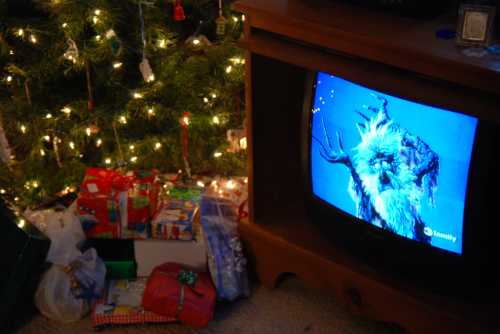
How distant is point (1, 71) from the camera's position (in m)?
2.32

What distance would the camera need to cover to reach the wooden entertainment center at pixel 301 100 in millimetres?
1454

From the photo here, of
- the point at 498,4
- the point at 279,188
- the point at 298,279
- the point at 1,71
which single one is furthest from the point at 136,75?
the point at 498,4

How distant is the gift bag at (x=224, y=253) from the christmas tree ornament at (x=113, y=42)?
559 millimetres

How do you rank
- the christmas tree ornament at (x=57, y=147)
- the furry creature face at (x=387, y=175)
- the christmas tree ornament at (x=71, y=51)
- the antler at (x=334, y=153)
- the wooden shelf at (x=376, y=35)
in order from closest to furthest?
1. the wooden shelf at (x=376, y=35)
2. the furry creature face at (x=387, y=175)
3. the antler at (x=334, y=153)
4. the christmas tree ornament at (x=71, y=51)
5. the christmas tree ornament at (x=57, y=147)

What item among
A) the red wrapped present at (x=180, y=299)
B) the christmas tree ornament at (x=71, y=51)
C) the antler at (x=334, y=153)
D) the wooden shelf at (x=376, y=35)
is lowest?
the red wrapped present at (x=180, y=299)

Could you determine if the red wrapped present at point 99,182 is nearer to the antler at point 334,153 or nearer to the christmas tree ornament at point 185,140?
the christmas tree ornament at point 185,140

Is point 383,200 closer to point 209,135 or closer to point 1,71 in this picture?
point 209,135

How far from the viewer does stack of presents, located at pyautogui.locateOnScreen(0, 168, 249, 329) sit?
6.39ft

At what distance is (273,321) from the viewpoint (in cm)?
199

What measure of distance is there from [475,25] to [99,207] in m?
1.23

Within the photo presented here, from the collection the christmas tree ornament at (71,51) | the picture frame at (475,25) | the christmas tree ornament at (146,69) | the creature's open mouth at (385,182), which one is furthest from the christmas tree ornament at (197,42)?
the picture frame at (475,25)

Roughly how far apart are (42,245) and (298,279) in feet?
Result: 2.65

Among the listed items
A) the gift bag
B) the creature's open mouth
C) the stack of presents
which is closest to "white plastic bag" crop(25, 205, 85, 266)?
the stack of presents

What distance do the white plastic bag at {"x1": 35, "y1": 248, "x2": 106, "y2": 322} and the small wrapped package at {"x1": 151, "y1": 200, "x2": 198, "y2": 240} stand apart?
23cm
